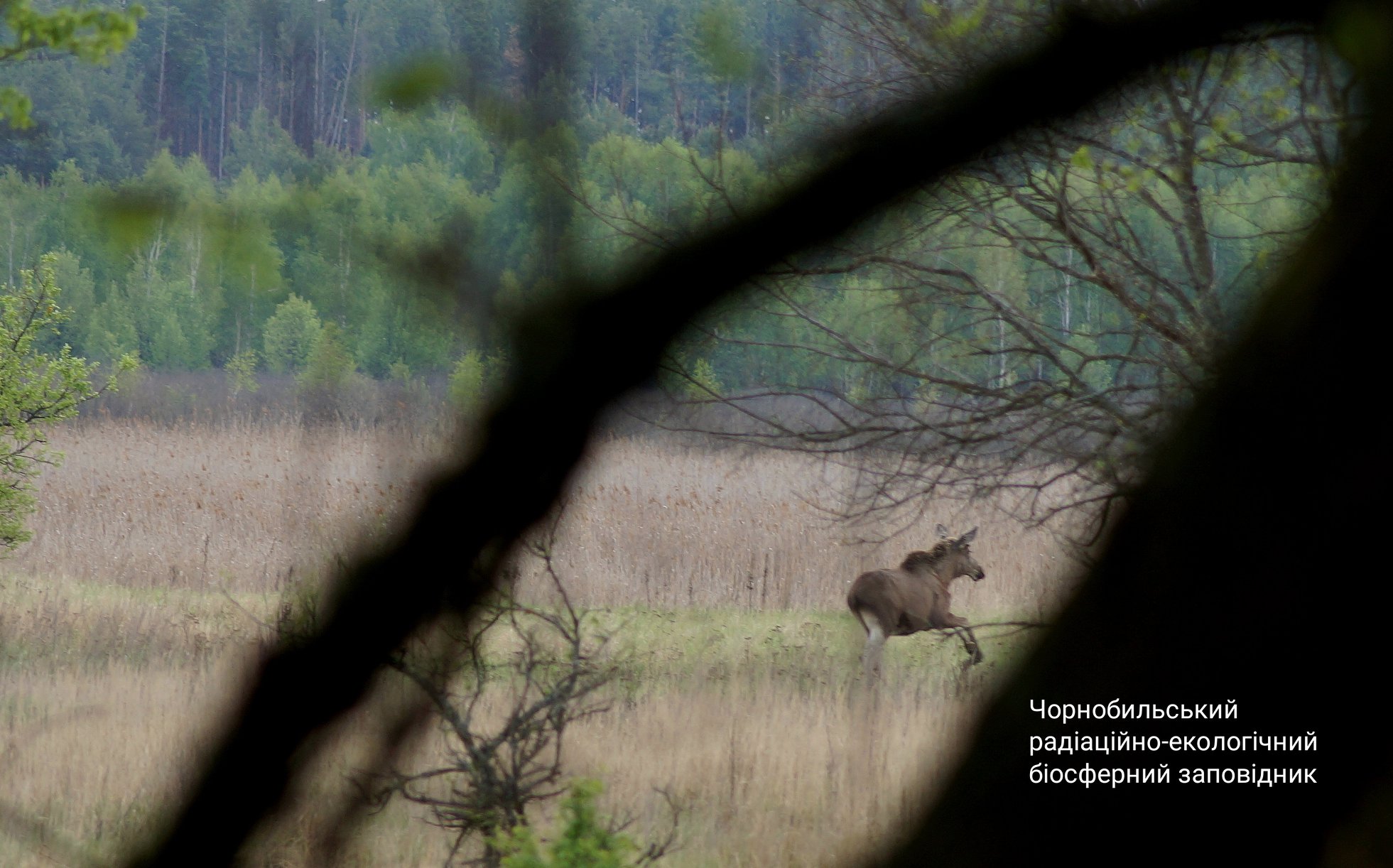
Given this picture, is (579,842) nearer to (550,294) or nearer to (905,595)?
(550,294)

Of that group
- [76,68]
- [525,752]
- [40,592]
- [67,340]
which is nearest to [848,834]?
[525,752]

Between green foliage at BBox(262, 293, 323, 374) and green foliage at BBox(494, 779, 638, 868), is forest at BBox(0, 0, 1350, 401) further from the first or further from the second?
green foliage at BBox(494, 779, 638, 868)

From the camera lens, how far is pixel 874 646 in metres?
8.42

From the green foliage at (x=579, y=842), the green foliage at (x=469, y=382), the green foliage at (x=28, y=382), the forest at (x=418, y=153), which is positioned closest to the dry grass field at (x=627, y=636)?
the forest at (x=418, y=153)

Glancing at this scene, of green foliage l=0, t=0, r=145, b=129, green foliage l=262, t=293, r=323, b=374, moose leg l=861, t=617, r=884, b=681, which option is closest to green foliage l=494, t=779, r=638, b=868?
green foliage l=262, t=293, r=323, b=374

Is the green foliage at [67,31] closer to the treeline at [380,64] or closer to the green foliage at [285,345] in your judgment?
the green foliage at [285,345]

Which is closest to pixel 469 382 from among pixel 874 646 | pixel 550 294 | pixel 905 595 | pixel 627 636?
pixel 550 294

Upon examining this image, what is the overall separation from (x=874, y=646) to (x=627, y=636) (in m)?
2.02

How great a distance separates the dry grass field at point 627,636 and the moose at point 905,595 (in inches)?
Result: 8.6

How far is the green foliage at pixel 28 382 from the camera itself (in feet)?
29.2

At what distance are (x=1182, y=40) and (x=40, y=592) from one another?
35.2 feet

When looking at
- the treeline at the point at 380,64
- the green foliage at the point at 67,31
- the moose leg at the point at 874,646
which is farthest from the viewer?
the moose leg at the point at 874,646

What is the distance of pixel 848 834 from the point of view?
5.17m

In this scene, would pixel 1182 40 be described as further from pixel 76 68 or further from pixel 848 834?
pixel 848 834
